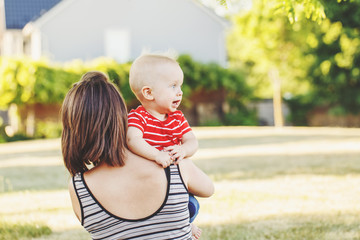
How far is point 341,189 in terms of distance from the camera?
5531 millimetres

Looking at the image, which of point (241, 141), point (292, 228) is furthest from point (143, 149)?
point (241, 141)

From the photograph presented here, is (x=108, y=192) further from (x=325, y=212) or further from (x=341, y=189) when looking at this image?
(x=341, y=189)

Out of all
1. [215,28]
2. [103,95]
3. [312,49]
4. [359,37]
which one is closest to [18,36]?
[215,28]

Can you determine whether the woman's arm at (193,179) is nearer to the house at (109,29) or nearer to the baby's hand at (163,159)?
the baby's hand at (163,159)

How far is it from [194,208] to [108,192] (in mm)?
470

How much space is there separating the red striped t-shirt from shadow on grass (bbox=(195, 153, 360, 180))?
4.81 m

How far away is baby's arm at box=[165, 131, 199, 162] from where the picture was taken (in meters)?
2.03

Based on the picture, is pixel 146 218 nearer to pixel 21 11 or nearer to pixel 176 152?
pixel 176 152

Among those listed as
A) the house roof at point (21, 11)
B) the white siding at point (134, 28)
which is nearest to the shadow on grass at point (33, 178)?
the white siding at point (134, 28)

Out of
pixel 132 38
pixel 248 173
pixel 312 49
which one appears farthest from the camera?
pixel 312 49

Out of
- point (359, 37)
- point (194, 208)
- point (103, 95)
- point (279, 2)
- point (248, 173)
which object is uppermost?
point (359, 37)

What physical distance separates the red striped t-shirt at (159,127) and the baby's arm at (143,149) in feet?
0.13

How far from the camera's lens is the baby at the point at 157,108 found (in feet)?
6.84

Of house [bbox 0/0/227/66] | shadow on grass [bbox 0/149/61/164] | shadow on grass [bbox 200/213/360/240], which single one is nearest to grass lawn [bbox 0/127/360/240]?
shadow on grass [bbox 200/213/360/240]
